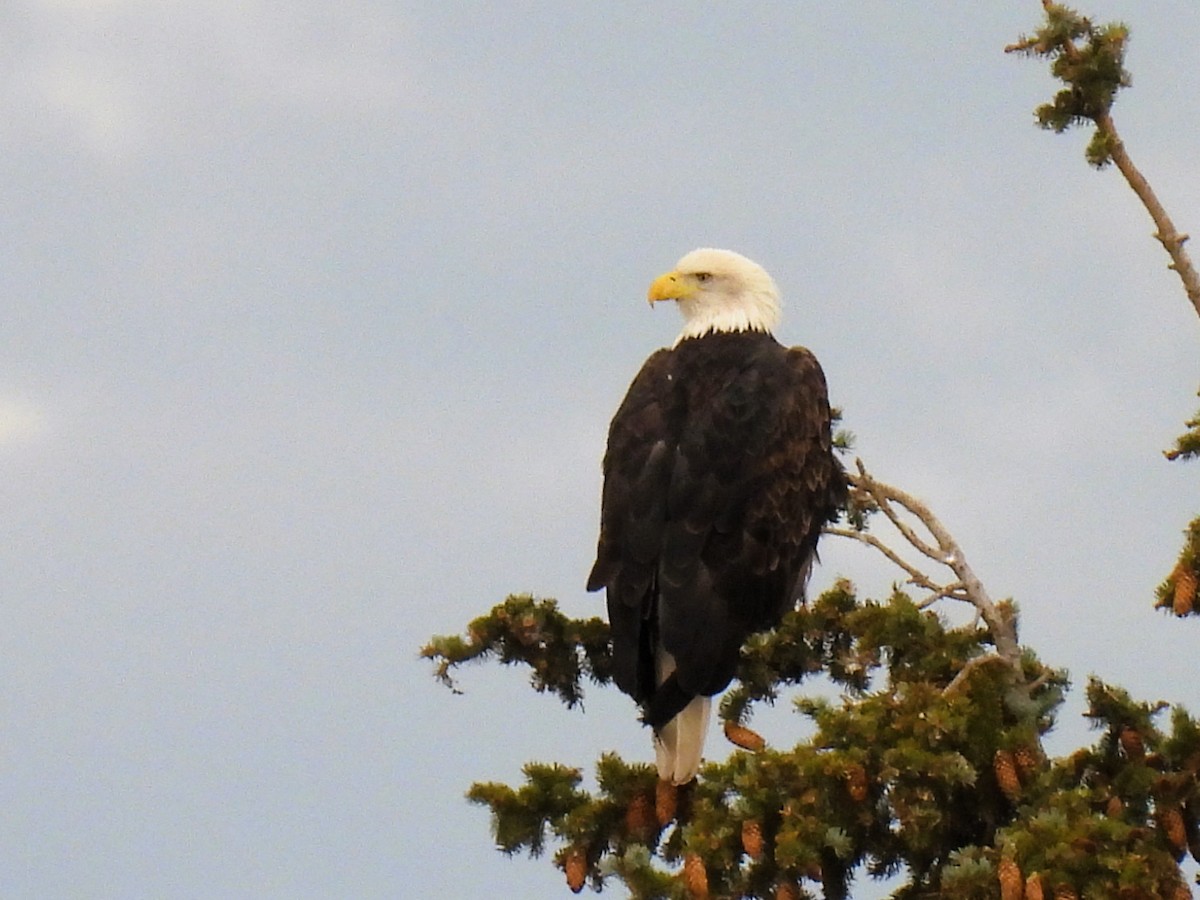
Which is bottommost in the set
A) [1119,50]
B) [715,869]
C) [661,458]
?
[715,869]

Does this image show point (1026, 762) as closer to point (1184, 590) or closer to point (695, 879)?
point (1184, 590)

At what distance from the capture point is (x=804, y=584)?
Result: 350 inches

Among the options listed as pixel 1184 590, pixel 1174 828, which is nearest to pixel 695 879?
pixel 1174 828

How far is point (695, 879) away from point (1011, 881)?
38.0 inches

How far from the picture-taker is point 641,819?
7.07 meters

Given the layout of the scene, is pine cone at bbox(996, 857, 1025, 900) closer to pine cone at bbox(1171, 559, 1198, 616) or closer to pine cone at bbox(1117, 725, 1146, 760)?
pine cone at bbox(1117, 725, 1146, 760)

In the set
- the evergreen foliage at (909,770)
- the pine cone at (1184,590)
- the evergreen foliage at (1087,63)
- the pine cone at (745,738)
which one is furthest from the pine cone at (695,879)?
the evergreen foliage at (1087,63)

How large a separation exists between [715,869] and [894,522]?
2.06 m

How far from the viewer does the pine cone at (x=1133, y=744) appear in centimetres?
678

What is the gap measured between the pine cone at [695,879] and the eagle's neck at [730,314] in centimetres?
396

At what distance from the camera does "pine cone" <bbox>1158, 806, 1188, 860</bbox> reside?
256 inches

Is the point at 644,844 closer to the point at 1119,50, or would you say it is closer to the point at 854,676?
the point at 854,676

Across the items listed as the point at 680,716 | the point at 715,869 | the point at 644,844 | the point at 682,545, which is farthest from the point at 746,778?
the point at 682,545

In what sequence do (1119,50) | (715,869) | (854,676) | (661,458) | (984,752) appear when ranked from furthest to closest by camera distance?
(661,458), (1119,50), (854,676), (984,752), (715,869)
